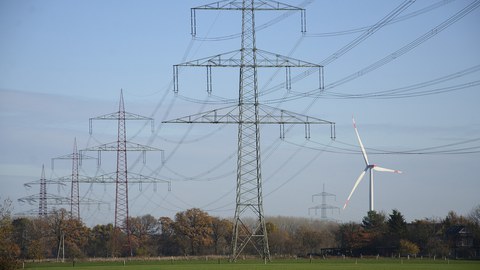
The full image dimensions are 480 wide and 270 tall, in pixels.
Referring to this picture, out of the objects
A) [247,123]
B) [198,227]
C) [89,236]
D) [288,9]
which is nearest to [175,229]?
[198,227]

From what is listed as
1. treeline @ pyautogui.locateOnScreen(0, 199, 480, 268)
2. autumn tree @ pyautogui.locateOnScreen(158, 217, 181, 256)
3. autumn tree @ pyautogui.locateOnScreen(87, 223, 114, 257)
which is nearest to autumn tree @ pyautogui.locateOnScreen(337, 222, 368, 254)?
treeline @ pyautogui.locateOnScreen(0, 199, 480, 268)

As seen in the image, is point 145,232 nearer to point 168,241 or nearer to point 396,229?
point 168,241

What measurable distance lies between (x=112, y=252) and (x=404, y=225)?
42900 mm

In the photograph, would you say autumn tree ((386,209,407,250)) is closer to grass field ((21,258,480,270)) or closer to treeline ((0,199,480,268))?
treeline ((0,199,480,268))

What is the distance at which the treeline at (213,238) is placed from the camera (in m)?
126

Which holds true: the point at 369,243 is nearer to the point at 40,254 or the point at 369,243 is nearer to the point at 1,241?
the point at 40,254

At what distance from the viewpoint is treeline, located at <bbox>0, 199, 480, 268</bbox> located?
12600 centimetres

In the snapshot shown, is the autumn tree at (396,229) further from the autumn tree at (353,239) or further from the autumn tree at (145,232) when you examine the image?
the autumn tree at (145,232)

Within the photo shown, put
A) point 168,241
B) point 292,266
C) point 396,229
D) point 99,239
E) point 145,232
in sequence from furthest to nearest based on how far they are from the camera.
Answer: point 145,232
point 99,239
point 168,241
point 396,229
point 292,266

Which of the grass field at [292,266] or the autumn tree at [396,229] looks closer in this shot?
the grass field at [292,266]

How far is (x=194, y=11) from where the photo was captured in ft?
251

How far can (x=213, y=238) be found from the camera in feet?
505

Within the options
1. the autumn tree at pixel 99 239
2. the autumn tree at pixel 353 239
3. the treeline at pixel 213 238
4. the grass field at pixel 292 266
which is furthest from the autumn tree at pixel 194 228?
the grass field at pixel 292 266

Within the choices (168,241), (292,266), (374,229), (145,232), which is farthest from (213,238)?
(292,266)
